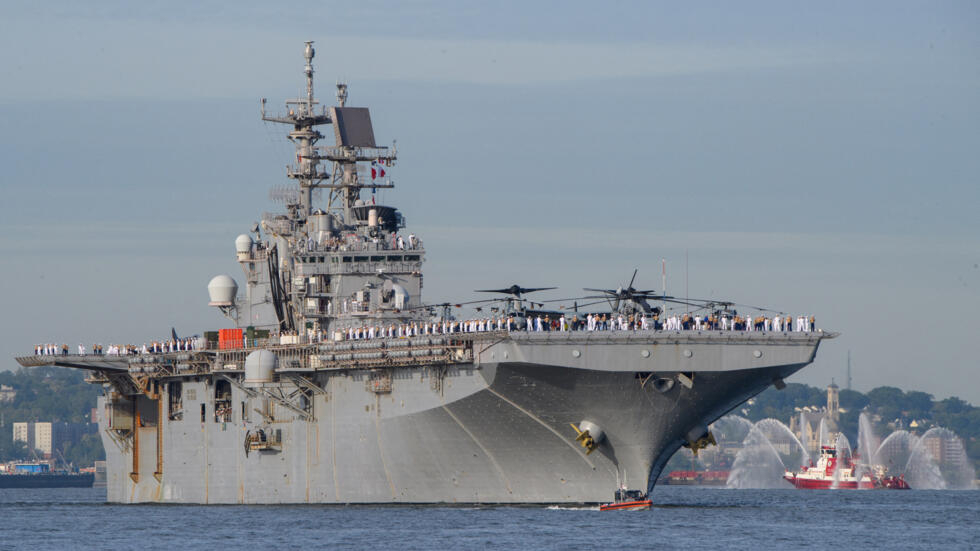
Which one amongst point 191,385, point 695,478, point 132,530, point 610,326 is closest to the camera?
point 610,326

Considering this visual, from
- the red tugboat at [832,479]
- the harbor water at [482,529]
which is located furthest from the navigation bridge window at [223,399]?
the red tugboat at [832,479]

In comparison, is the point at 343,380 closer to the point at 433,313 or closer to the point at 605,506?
the point at 433,313

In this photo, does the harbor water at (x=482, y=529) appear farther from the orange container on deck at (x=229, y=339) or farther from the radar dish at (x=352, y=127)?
the radar dish at (x=352, y=127)

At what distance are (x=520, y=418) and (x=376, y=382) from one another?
5784 millimetres

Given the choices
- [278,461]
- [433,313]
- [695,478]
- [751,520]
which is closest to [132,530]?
[278,461]

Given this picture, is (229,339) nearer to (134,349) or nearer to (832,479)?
(134,349)

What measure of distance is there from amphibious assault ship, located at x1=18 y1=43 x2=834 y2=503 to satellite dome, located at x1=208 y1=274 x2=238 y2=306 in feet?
0.26

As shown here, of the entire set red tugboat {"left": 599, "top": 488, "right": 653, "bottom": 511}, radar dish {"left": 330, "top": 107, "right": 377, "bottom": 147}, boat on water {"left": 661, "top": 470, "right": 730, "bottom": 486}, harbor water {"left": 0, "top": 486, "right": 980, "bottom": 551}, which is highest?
radar dish {"left": 330, "top": 107, "right": 377, "bottom": 147}

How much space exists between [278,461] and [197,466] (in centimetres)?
584

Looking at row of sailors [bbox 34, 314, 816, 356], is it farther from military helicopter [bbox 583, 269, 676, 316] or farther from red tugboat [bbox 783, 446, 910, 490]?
red tugboat [bbox 783, 446, 910, 490]

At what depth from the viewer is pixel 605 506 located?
173ft

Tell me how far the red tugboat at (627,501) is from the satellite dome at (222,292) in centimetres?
1965

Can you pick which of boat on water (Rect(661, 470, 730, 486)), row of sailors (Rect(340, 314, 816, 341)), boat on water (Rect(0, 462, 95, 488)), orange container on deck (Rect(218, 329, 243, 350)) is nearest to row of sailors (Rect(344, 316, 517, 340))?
row of sailors (Rect(340, 314, 816, 341))

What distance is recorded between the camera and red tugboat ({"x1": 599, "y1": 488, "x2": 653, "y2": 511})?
174 feet
